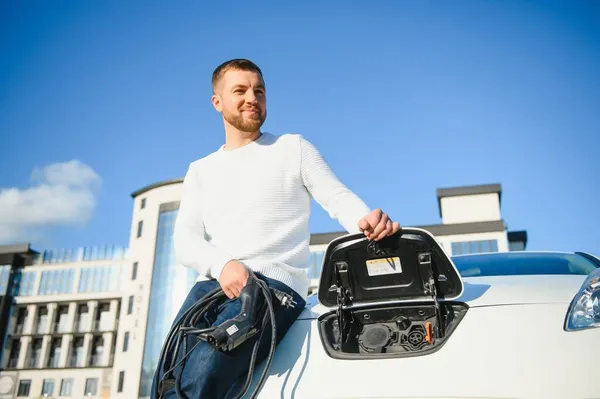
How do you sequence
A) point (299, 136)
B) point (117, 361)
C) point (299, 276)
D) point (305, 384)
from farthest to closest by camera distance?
point (117, 361)
point (299, 136)
point (299, 276)
point (305, 384)

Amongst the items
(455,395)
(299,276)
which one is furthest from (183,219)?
(455,395)

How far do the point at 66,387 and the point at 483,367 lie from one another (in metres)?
62.7

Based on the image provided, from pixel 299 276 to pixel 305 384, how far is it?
1.60ft

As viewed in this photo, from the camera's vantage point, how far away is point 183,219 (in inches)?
88.0

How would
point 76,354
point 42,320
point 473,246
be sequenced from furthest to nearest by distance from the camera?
1. point 42,320
2. point 76,354
3. point 473,246

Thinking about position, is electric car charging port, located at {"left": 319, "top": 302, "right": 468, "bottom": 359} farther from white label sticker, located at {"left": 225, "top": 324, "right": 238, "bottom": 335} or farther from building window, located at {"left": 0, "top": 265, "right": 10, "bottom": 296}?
building window, located at {"left": 0, "top": 265, "right": 10, "bottom": 296}

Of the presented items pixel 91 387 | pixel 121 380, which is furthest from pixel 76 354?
pixel 121 380

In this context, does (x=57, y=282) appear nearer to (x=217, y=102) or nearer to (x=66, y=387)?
(x=66, y=387)

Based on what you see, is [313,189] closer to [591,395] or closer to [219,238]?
[219,238]

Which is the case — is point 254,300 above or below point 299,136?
below

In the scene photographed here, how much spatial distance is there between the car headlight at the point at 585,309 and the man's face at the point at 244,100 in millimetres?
1293

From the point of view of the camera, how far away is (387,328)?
1.91m

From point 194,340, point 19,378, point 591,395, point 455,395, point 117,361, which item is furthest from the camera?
point 19,378

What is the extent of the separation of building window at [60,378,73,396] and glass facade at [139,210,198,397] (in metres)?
10.3
